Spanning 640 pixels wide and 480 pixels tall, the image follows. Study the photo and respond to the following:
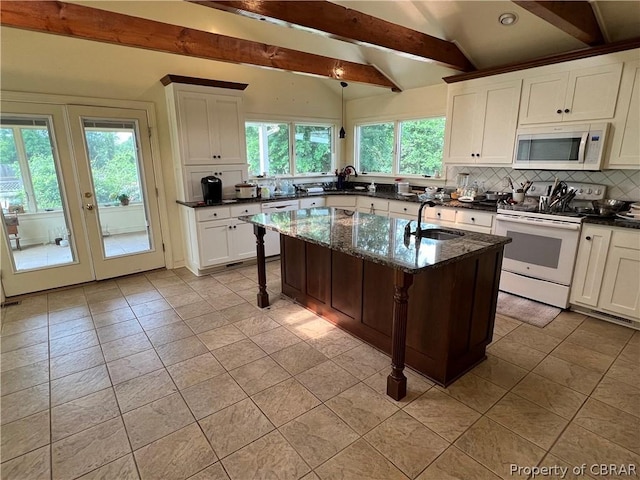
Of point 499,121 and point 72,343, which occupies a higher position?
point 499,121

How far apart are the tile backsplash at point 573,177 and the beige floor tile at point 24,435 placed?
471cm

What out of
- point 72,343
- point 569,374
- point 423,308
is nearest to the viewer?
point 423,308

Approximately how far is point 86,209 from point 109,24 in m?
2.11

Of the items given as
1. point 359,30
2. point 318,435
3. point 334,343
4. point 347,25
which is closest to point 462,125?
point 359,30

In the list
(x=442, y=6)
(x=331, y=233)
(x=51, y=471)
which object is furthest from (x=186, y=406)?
(x=442, y=6)

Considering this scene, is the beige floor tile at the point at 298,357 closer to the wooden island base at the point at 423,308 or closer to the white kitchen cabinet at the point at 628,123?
the wooden island base at the point at 423,308

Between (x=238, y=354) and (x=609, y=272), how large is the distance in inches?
128

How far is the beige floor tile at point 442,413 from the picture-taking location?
1.91m

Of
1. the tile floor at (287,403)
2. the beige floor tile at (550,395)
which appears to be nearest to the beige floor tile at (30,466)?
the tile floor at (287,403)

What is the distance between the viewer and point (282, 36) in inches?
171

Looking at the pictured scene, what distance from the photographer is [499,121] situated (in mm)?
3742

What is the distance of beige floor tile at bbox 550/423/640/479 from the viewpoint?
1.71 metres

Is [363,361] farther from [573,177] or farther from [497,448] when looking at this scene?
[573,177]

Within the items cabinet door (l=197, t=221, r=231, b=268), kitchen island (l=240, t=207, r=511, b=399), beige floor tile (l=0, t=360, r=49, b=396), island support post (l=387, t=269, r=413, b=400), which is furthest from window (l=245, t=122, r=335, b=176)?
island support post (l=387, t=269, r=413, b=400)
